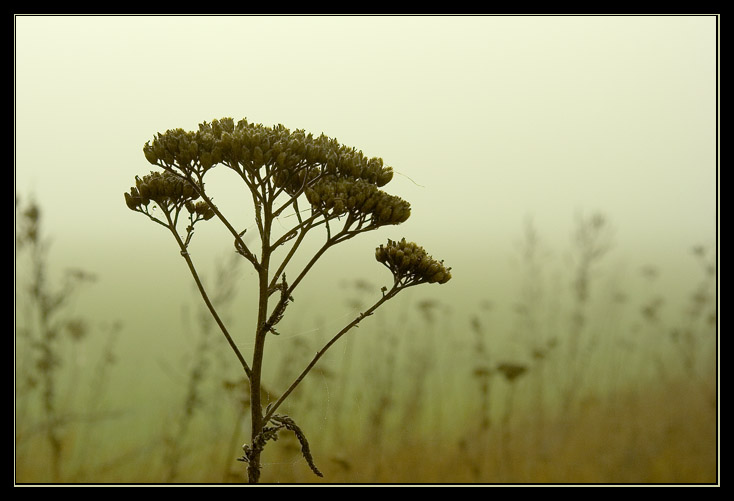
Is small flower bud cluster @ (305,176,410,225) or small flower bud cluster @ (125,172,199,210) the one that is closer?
small flower bud cluster @ (305,176,410,225)

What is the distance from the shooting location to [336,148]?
265 centimetres

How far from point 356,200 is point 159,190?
35.7 inches

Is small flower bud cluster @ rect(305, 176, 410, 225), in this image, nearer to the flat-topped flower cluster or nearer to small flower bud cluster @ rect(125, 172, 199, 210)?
the flat-topped flower cluster

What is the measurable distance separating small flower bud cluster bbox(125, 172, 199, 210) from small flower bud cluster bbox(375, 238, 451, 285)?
3.05 ft

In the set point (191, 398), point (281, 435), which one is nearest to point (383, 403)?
point (281, 435)

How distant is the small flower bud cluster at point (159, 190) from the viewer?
2680 millimetres

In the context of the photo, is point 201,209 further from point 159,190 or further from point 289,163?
point 289,163

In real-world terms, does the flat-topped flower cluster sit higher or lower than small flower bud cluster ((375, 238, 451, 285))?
higher

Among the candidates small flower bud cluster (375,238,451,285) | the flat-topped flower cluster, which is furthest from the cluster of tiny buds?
small flower bud cluster (375,238,451,285)

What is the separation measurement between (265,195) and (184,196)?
425 mm

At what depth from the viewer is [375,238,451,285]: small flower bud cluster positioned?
266 centimetres

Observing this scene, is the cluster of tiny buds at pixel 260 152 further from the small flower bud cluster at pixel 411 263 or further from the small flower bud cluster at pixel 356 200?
the small flower bud cluster at pixel 411 263

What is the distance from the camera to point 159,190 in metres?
2.68

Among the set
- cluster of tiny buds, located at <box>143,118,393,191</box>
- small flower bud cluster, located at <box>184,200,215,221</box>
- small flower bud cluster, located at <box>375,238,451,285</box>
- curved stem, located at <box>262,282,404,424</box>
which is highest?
cluster of tiny buds, located at <box>143,118,393,191</box>
